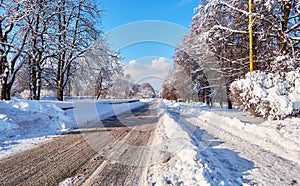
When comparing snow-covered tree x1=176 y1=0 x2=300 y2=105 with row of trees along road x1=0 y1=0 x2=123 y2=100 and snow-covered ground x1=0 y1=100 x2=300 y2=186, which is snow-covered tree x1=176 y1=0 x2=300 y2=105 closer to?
Answer: snow-covered ground x1=0 y1=100 x2=300 y2=186

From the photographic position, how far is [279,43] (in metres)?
12.0

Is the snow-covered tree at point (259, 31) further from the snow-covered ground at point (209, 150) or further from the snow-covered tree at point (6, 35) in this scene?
the snow-covered tree at point (6, 35)

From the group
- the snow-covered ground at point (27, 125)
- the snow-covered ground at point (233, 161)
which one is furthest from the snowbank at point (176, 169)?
the snow-covered ground at point (27, 125)

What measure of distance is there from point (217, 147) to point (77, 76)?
2195 centimetres

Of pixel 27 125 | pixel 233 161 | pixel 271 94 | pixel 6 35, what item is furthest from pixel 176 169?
pixel 6 35

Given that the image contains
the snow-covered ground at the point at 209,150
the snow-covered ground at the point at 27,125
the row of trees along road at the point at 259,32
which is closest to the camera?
the snow-covered ground at the point at 209,150

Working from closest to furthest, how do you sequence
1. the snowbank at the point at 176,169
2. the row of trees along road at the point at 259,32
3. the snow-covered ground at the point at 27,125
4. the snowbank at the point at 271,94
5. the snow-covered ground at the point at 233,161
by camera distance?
1. the snowbank at the point at 176,169
2. the snow-covered ground at the point at 233,161
3. the snow-covered ground at the point at 27,125
4. the snowbank at the point at 271,94
5. the row of trees along road at the point at 259,32

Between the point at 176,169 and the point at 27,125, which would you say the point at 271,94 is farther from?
the point at 27,125

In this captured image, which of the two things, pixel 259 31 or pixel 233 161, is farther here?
pixel 259 31

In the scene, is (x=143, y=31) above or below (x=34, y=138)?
above

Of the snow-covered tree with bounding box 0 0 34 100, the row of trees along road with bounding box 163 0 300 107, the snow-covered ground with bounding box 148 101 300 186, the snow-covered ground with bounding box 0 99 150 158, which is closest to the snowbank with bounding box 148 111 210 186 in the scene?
the snow-covered ground with bounding box 148 101 300 186

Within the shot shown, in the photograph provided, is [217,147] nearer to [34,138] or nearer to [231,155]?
[231,155]

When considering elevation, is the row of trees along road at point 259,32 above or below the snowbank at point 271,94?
above

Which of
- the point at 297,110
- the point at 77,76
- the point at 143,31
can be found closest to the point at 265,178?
the point at 297,110
